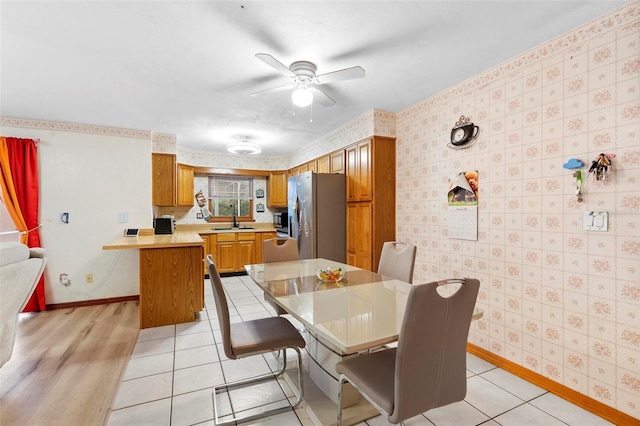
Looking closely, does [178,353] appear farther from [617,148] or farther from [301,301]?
[617,148]

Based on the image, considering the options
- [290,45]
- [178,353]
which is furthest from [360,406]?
[290,45]

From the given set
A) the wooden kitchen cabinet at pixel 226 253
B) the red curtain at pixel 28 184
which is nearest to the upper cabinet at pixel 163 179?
the wooden kitchen cabinet at pixel 226 253

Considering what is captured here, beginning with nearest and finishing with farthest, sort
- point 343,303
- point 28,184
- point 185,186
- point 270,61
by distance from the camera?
point 343,303 < point 270,61 < point 28,184 < point 185,186

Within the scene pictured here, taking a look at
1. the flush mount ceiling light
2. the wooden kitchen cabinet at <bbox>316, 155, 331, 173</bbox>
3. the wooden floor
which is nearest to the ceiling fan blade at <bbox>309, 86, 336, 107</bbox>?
the wooden kitchen cabinet at <bbox>316, 155, 331, 173</bbox>

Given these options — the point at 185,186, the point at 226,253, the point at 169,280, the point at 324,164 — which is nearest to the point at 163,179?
the point at 185,186

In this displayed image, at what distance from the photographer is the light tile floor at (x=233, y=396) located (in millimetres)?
1738

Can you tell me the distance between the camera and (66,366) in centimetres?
233

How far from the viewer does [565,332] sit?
6.40ft

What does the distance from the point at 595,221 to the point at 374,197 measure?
1.92 metres

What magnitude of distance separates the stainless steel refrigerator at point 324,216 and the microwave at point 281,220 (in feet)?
5.52

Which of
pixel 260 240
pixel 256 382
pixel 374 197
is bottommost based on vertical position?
pixel 256 382

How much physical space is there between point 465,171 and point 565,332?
140cm

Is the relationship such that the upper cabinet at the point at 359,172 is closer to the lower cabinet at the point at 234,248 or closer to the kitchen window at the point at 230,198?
the lower cabinet at the point at 234,248

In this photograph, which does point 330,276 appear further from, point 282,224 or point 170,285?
point 282,224
